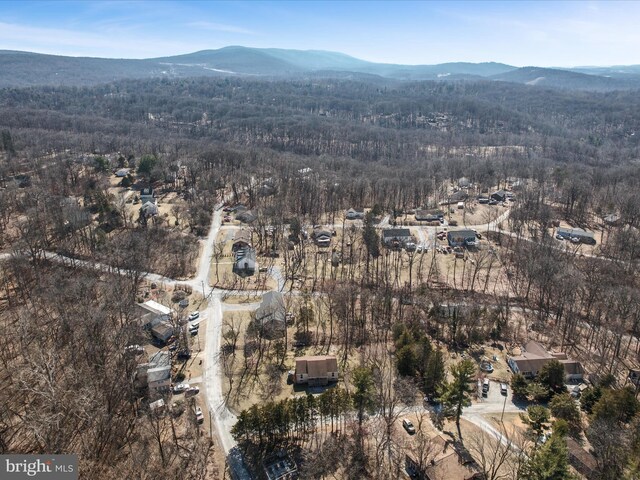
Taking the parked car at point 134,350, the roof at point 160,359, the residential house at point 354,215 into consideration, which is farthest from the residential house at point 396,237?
the parked car at point 134,350

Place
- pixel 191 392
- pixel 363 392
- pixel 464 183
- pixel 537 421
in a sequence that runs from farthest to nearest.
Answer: pixel 464 183
pixel 191 392
pixel 363 392
pixel 537 421

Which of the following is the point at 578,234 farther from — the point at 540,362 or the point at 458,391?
the point at 458,391

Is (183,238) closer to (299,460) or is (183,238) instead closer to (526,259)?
(299,460)

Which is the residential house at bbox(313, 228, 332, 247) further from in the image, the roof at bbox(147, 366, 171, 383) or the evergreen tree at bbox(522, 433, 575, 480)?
the evergreen tree at bbox(522, 433, 575, 480)

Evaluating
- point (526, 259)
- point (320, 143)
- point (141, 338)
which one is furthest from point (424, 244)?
point (320, 143)

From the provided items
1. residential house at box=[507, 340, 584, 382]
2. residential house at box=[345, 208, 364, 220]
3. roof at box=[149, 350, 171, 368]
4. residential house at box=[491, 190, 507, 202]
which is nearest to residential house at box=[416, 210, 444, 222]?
residential house at box=[345, 208, 364, 220]

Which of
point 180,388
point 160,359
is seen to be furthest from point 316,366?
point 160,359
